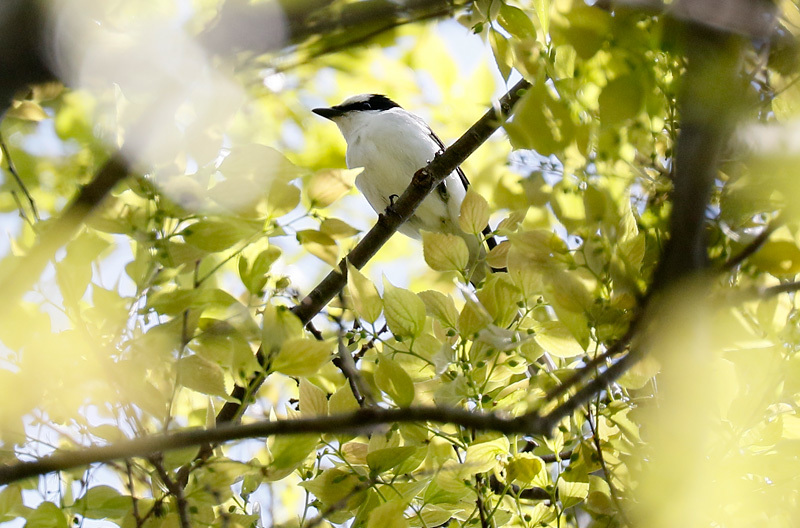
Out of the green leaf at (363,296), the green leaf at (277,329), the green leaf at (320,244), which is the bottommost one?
the green leaf at (277,329)

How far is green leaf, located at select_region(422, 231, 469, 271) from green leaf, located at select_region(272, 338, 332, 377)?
0.36m

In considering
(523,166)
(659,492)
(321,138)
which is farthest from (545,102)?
(321,138)

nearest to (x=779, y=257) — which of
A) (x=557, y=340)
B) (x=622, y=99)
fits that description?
(x=622, y=99)

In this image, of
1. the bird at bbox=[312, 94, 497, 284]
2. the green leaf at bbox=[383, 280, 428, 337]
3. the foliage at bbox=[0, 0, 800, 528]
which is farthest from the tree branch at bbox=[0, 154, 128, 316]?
the bird at bbox=[312, 94, 497, 284]

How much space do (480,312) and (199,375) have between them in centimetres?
51

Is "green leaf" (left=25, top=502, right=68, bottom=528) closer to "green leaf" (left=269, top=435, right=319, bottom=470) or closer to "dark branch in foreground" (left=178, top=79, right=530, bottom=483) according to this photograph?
"green leaf" (left=269, top=435, right=319, bottom=470)

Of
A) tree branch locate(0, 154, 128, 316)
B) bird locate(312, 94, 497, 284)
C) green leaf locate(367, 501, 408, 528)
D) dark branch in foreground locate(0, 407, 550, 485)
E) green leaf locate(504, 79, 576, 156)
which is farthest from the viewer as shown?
bird locate(312, 94, 497, 284)

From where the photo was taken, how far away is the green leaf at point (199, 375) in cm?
135

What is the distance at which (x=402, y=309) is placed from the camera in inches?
55.4

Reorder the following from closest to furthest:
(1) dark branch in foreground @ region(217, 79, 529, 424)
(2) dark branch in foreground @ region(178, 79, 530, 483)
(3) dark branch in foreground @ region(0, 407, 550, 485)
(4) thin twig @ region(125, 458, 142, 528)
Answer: (3) dark branch in foreground @ region(0, 407, 550, 485) → (4) thin twig @ region(125, 458, 142, 528) → (2) dark branch in foreground @ region(178, 79, 530, 483) → (1) dark branch in foreground @ region(217, 79, 529, 424)

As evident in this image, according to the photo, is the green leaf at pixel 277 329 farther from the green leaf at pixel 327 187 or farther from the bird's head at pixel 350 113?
the bird's head at pixel 350 113

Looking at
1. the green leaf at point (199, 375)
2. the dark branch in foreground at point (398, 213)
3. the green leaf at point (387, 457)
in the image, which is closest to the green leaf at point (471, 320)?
the green leaf at point (387, 457)

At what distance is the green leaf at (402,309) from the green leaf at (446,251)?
0.12 meters

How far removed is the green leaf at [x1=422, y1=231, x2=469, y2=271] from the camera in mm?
1487
